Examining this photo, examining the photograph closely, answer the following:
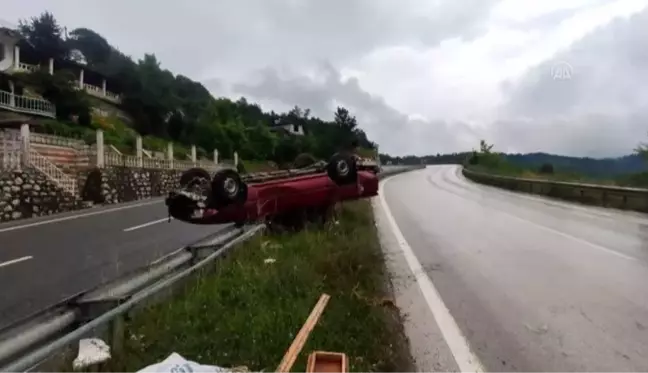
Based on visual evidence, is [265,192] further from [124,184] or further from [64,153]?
[124,184]

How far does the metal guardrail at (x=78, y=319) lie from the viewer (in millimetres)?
3480

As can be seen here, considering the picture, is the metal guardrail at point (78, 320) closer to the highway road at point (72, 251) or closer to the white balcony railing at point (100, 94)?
the highway road at point (72, 251)

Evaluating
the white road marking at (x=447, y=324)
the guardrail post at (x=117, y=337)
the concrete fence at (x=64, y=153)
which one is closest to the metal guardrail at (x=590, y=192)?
the white road marking at (x=447, y=324)

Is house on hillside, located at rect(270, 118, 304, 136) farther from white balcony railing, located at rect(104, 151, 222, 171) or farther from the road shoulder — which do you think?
the road shoulder

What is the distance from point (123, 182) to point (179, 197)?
22.4m

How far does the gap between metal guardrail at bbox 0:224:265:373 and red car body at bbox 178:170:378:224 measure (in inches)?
120

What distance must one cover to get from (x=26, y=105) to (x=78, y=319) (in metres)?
45.6

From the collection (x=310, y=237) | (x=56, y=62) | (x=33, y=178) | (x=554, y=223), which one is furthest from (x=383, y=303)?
(x=56, y=62)

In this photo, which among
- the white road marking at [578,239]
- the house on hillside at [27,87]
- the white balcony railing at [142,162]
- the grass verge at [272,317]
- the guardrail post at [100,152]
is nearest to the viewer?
the grass verge at [272,317]

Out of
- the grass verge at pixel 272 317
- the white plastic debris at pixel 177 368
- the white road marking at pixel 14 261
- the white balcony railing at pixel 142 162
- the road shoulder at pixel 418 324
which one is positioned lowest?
the white road marking at pixel 14 261

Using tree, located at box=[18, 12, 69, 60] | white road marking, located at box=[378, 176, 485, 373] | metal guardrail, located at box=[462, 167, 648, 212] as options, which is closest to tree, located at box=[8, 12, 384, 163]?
tree, located at box=[18, 12, 69, 60]

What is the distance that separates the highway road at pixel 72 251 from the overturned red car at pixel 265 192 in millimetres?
1063

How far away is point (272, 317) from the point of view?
5.26m

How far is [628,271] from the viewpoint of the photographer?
28.7 ft
